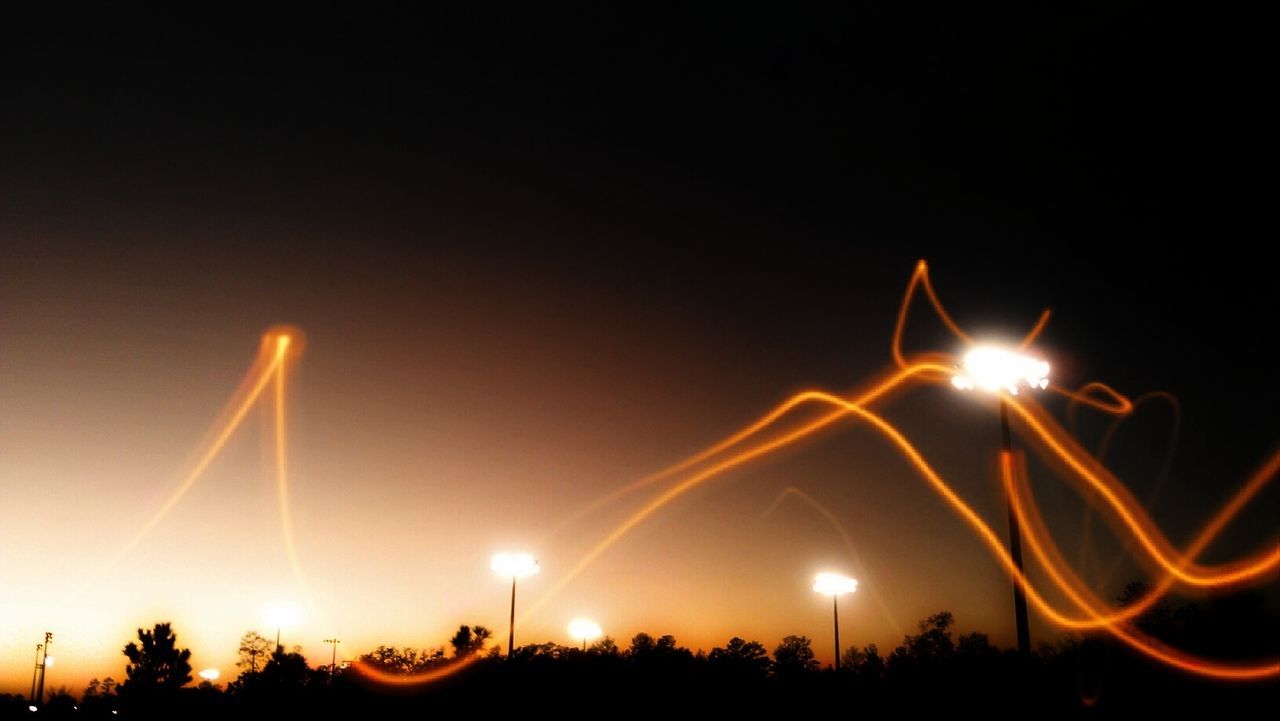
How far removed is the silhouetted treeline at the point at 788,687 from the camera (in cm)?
1580

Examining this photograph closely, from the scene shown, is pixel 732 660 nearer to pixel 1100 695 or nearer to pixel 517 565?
pixel 1100 695

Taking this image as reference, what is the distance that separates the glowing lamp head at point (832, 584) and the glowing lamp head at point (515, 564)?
9.84 m

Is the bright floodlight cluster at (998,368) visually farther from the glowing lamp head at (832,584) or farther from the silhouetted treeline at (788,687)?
the glowing lamp head at (832,584)

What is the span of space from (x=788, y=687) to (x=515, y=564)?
13.9 m

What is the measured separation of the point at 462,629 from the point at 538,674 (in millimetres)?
61716

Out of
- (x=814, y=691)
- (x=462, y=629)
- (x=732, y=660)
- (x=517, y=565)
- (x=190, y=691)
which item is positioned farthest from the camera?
(x=462, y=629)

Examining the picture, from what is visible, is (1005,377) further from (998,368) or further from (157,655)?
(157,655)

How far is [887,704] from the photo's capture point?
57.7ft

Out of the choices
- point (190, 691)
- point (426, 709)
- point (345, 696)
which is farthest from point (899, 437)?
point (190, 691)

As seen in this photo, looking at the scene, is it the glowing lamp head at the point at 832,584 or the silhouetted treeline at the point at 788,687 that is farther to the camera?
the glowing lamp head at the point at 832,584

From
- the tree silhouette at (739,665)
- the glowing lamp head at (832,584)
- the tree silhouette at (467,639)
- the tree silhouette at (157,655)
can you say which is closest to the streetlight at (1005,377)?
the tree silhouette at (739,665)

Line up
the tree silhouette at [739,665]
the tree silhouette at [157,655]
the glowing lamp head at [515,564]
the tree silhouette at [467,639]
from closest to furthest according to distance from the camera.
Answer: the tree silhouette at [739,665] → the glowing lamp head at [515,564] → the tree silhouette at [467,639] → the tree silhouette at [157,655]

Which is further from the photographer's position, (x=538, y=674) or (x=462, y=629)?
(x=462, y=629)

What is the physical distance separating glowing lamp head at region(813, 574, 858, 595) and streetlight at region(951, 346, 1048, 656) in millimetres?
16720
